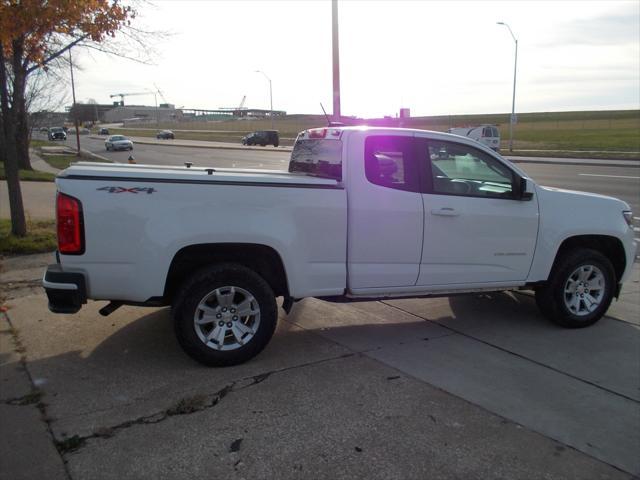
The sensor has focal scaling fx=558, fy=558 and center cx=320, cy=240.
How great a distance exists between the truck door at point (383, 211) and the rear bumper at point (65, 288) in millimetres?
2050

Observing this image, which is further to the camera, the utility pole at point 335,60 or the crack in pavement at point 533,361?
the utility pole at point 335,60

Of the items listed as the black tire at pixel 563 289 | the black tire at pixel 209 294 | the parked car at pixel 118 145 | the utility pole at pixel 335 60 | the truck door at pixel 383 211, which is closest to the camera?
the black tire at pixel 209 294

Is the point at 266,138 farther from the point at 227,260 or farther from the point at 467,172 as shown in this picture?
the point at 227,260

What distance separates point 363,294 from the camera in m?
4.70

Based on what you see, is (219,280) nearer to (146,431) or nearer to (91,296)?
(91,296)

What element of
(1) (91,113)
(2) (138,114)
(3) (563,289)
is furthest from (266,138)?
(2) (138,114)

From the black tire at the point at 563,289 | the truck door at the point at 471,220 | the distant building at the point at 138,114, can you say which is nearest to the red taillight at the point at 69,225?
the truck door at the point at 471,220

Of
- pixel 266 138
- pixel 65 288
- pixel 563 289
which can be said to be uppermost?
pixel 266 138

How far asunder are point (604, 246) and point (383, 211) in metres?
2.55

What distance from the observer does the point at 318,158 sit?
507 cm

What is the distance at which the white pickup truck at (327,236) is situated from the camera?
13.2 feet

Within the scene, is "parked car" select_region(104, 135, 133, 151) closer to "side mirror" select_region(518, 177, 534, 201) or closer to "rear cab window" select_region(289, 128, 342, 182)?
"rear cab window" select_region(289, 128, 342, 182)

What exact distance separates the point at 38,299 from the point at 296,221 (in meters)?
3.39

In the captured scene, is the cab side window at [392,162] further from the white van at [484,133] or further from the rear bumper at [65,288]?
the white van at [484,133]
